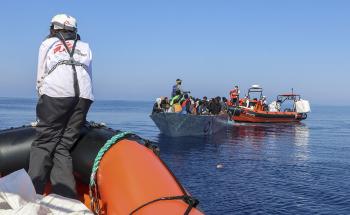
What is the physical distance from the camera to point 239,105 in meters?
34.3

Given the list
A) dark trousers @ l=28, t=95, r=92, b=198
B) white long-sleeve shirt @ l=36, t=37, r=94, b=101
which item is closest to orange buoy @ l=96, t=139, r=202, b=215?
dark trousers @ l=28, t=95, r=92, b=198

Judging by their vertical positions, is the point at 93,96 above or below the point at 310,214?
above

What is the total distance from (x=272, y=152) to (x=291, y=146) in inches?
123

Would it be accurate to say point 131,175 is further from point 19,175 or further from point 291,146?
point 291,146

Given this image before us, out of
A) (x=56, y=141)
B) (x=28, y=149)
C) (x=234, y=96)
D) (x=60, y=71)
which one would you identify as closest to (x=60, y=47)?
(x=60, y=71)

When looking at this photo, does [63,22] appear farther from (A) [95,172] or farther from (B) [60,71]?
(A) [95,172]

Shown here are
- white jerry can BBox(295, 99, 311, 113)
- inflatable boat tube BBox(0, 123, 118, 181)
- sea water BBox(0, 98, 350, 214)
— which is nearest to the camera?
inflatable boat tube BBox(0, 123, 118, 181)

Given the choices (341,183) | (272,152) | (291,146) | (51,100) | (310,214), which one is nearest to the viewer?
(51,100)

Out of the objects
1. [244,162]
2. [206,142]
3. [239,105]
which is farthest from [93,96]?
[239,105]

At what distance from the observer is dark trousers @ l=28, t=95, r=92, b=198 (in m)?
3.39

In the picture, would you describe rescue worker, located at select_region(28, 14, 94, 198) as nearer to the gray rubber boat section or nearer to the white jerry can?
the gray rubber boat section

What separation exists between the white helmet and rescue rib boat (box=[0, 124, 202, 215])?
92 cm

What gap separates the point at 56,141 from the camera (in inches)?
139

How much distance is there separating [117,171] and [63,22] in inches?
50.6
